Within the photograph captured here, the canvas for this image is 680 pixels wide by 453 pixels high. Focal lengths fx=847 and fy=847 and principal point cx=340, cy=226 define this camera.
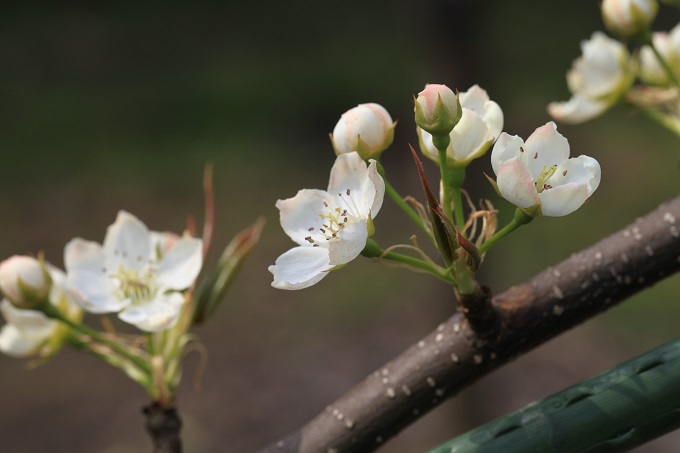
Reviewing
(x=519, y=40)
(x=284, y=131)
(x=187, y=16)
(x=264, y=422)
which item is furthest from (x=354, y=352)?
(x=187, y=16)

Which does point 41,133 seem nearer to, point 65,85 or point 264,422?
point 65,85

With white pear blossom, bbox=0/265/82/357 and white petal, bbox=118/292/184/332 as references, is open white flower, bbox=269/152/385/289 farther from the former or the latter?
white pear blossom, bbox=0/265/82/357

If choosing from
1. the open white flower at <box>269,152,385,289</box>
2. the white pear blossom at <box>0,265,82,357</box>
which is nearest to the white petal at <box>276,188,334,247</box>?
the open white flower at <box>269,152,385,289</box>

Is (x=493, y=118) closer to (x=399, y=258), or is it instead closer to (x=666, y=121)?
(x=399, y=258)

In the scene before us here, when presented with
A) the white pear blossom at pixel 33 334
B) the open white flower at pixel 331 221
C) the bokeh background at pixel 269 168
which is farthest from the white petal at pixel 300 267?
the bokeh background at pixel 269 168

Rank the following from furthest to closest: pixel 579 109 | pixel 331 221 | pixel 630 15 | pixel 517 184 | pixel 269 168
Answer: pixel 269 168
pixel 579 109
pixel 630 15
pixel 331 221
pixel 517 184

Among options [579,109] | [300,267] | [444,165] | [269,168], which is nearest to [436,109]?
[444,165]

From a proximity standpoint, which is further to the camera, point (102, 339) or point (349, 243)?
point (102, 339)

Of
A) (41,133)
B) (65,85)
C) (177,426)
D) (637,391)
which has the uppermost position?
(65,85)

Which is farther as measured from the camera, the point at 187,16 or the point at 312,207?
the point at 187,16
